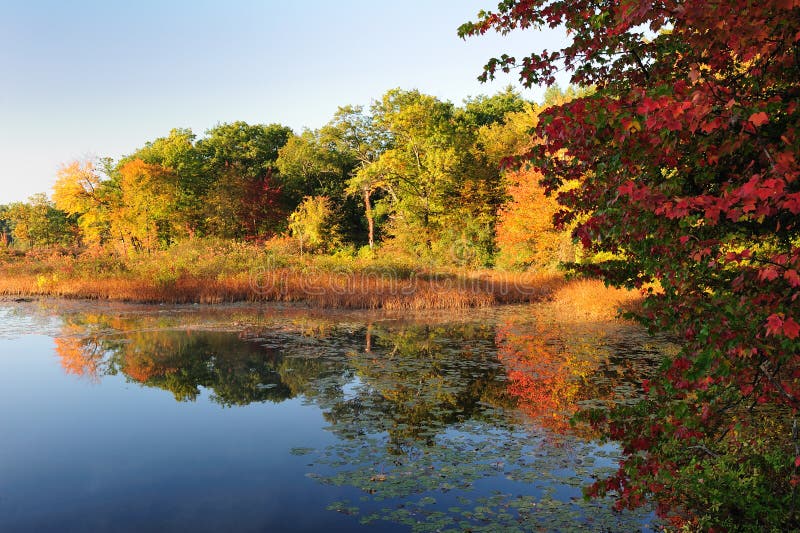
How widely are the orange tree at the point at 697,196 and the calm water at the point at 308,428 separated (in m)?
1.41

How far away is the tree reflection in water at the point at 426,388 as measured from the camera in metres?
6.02

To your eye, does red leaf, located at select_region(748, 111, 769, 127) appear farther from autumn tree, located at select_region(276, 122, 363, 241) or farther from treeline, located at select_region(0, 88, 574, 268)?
autumn tree, located at select_region(276, 122, 363, 241)

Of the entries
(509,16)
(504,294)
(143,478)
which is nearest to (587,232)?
(509,16)

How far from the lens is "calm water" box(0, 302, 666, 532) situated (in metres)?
5.89

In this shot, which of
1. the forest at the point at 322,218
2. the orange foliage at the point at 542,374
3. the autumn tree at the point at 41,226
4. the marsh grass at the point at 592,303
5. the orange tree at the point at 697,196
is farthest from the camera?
the autumn tree at the point at 41,226

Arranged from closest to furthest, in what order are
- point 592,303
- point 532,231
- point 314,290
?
point 592,303, point 314,290, point 532,231

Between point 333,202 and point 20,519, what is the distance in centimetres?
4267

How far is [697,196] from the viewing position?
3584 mm

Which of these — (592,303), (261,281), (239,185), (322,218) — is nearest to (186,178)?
(239,185)

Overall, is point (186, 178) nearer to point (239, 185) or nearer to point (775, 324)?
point (239, 185)

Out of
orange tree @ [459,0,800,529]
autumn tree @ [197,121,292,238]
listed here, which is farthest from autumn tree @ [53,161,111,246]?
orange tree @ [459,0,800,529]

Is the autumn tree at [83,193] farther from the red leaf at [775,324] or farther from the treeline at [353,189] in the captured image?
the red leaf at [775,324]

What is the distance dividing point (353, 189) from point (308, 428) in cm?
3530

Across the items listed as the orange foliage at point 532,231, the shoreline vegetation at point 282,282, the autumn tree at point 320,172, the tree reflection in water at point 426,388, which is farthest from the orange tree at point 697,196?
the autumn tree at point 320,172
